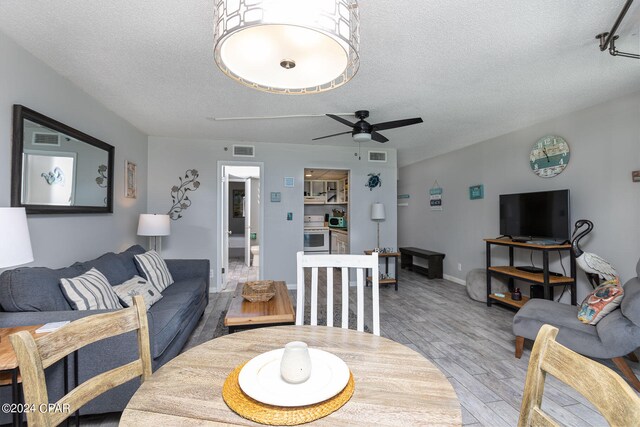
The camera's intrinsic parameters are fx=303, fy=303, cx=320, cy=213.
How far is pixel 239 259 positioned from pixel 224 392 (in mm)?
7441

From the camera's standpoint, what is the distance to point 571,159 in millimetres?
3480

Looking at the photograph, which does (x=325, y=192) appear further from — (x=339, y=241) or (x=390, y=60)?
(x=390, y=60)

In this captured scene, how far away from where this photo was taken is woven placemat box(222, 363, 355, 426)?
75 cm

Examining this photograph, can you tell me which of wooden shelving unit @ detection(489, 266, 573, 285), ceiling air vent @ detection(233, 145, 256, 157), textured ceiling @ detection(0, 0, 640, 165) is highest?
textured ceiling @ detection(0, 0, 640, 165)

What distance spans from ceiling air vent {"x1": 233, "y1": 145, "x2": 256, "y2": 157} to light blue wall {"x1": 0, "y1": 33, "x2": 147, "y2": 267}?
136 cm

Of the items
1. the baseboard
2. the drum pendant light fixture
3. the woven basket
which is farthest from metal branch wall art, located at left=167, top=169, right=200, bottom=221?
the baseboard

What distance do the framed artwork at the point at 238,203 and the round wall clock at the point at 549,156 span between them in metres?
6.78

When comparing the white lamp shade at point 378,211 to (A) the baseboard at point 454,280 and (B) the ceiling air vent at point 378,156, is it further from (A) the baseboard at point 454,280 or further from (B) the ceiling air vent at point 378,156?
(A) the baseboard at point 454,280

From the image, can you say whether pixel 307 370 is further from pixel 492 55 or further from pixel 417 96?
pixel 417 96

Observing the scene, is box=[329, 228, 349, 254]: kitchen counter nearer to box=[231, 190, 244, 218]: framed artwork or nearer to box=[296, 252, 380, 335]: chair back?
box=[231, 190, 244, 218]: framed artwork

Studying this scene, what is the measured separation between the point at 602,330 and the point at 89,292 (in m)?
3.51

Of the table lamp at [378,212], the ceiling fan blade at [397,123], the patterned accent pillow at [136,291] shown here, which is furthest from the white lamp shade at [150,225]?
the table lamp at [378,212]

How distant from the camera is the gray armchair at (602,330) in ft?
6.54

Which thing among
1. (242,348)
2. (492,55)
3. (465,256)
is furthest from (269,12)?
(465,256)
